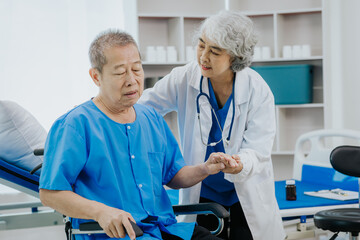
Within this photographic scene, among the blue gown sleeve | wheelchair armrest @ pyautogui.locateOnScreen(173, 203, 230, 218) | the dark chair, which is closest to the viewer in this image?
Answer: the blue gown sleeve

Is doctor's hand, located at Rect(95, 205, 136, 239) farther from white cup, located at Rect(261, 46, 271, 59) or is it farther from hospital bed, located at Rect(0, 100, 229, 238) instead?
white cup, located at Rect(261, 46, 271, 59)

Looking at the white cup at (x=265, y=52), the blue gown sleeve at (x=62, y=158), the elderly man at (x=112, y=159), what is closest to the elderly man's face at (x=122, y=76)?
the elderly man at (x=112, y=159)

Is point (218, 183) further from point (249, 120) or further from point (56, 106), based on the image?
point (56, 106)

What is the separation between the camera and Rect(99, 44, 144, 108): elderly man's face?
1.47m

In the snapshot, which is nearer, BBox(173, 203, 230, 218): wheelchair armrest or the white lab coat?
BBox(173, 203, 230, 218): wheelchair armrest

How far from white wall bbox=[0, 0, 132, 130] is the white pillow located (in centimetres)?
162

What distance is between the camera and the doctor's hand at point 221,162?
Answer: 1.60m

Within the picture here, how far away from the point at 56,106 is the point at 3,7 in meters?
0.91

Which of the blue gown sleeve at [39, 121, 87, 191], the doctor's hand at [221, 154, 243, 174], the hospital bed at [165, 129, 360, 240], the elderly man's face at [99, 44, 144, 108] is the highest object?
the elderly man's face at [99, 44, 144, 108]

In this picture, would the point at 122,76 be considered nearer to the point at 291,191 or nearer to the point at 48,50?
the point at 291,191

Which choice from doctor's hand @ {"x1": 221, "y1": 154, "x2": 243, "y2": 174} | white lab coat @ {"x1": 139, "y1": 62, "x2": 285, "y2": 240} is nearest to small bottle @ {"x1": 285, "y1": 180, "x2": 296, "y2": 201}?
white lab coat @ {"x1": 139, "y1": 62, "x2": 285, "y2": 240}

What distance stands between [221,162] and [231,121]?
31 centimetres

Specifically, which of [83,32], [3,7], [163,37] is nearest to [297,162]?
[163,37]

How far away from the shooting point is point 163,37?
4.29 m
